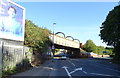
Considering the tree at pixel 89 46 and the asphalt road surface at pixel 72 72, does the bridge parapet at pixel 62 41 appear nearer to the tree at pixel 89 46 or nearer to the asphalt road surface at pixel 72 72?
the tree at pixel 89 46

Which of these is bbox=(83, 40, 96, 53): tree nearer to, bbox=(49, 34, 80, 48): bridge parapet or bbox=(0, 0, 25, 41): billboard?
→ bbox=(49, 34, 80, 48): bridge parapet

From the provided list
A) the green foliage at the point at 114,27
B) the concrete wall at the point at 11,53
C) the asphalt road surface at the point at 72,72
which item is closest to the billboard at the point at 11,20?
the concrete wall at the point at 11,53

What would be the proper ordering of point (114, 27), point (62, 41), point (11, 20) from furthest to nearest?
point (62, 41) → point (114, 27) → point (11, 20)

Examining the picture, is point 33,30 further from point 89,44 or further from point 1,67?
point 89,44

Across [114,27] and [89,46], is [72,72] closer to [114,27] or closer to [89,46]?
[114,27]

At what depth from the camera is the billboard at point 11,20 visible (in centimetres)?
2055

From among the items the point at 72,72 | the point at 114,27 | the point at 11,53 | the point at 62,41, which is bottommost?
the point at 72,72

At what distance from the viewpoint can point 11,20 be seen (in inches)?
874

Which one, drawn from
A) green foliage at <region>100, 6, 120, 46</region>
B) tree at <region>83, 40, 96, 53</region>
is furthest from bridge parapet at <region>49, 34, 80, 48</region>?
tree at <region>83, 40, 96, 53</region>

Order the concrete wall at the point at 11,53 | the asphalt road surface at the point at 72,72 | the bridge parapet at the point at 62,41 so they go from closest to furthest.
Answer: the asphalt road surface at the point at 72,72
the concrete wall at the point at 11,53
the bridge parapet at the point at 62,41

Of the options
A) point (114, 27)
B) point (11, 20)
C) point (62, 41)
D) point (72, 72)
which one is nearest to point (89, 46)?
point (62, 41)

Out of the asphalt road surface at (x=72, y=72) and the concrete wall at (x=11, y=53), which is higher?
the concrete wall at (x=11, y=53)

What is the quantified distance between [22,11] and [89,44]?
96397 mm

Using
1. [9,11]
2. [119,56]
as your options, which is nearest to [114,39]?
[119,56]
